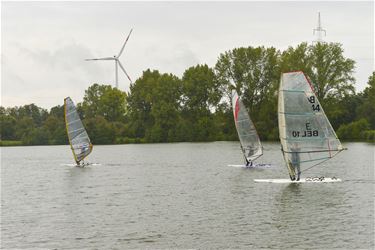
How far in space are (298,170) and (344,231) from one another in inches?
720

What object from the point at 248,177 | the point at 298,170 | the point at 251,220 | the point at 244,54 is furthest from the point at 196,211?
the point at 244,54

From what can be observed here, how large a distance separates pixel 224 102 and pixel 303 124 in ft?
341

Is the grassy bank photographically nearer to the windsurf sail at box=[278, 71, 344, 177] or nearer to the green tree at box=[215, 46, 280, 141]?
the green tree at box=[215, 46, 280, 141]

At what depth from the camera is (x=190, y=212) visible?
37.0 m

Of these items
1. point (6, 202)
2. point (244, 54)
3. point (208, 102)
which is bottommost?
point (6, 202)

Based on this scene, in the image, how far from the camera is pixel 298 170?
48500mm

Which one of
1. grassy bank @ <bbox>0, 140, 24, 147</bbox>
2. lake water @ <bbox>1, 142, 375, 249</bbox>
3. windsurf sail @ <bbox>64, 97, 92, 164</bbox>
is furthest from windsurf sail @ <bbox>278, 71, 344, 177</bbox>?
grassy bank @ <bbox>0, 140, 24, 147</bbox>

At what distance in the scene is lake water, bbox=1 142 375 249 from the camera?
2919cm

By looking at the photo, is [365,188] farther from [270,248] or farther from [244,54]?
[244,54]

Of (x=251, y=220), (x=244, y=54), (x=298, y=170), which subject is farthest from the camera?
(x=244, y=54)

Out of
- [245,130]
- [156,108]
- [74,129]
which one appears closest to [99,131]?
[156,108]

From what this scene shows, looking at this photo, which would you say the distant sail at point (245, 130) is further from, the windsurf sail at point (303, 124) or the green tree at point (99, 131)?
the green tree at point (99, 131)

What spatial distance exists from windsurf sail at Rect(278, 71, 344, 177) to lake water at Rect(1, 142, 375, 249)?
2.54m

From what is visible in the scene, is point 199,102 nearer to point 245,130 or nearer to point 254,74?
point 254,74
